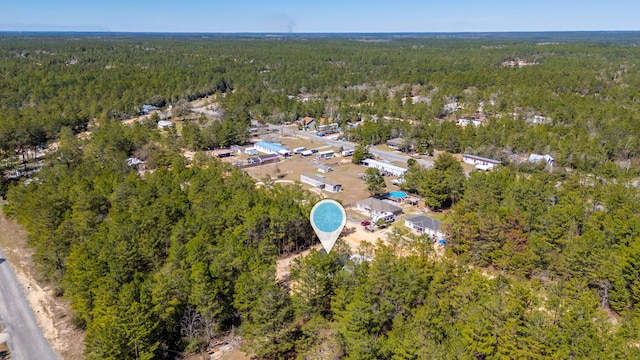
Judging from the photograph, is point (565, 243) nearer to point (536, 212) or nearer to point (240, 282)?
point (536, 212)

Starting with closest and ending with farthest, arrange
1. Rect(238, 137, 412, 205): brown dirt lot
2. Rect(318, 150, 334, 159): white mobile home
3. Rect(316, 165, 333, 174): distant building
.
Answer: Rect(238, 137, 412, 205): brown dirt lot, Rect(316, 165, 333, 174): distant building, Rect(318, 150, 334, 159): white mobile home

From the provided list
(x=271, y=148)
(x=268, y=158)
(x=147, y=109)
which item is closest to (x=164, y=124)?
(x=147, y=109)

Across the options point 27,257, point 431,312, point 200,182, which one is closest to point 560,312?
point 431,312

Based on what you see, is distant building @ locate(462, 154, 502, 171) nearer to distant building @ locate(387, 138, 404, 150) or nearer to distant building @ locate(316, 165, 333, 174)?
distant building @ locate(387, 138, 404, 150)

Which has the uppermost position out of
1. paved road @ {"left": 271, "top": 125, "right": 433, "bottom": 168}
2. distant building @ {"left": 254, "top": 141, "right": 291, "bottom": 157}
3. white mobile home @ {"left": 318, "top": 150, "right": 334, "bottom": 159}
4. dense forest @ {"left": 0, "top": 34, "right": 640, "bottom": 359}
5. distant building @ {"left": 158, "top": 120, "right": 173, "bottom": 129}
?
dense forest @ {"left": 0, "top": 34, "right": 640, "bottom": 359}

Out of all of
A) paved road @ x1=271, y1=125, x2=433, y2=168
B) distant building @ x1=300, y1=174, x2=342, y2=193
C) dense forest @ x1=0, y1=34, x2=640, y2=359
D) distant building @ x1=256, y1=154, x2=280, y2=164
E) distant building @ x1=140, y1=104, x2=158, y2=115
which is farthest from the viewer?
distant building @ x1=140, y1=104, x2=158, y2=115

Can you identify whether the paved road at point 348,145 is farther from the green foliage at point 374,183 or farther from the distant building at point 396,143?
the green foliage at point 374,183

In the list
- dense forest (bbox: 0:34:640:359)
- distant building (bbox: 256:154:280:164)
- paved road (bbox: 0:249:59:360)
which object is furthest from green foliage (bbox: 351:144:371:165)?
paved road (bbox: 0:249:59:360)
